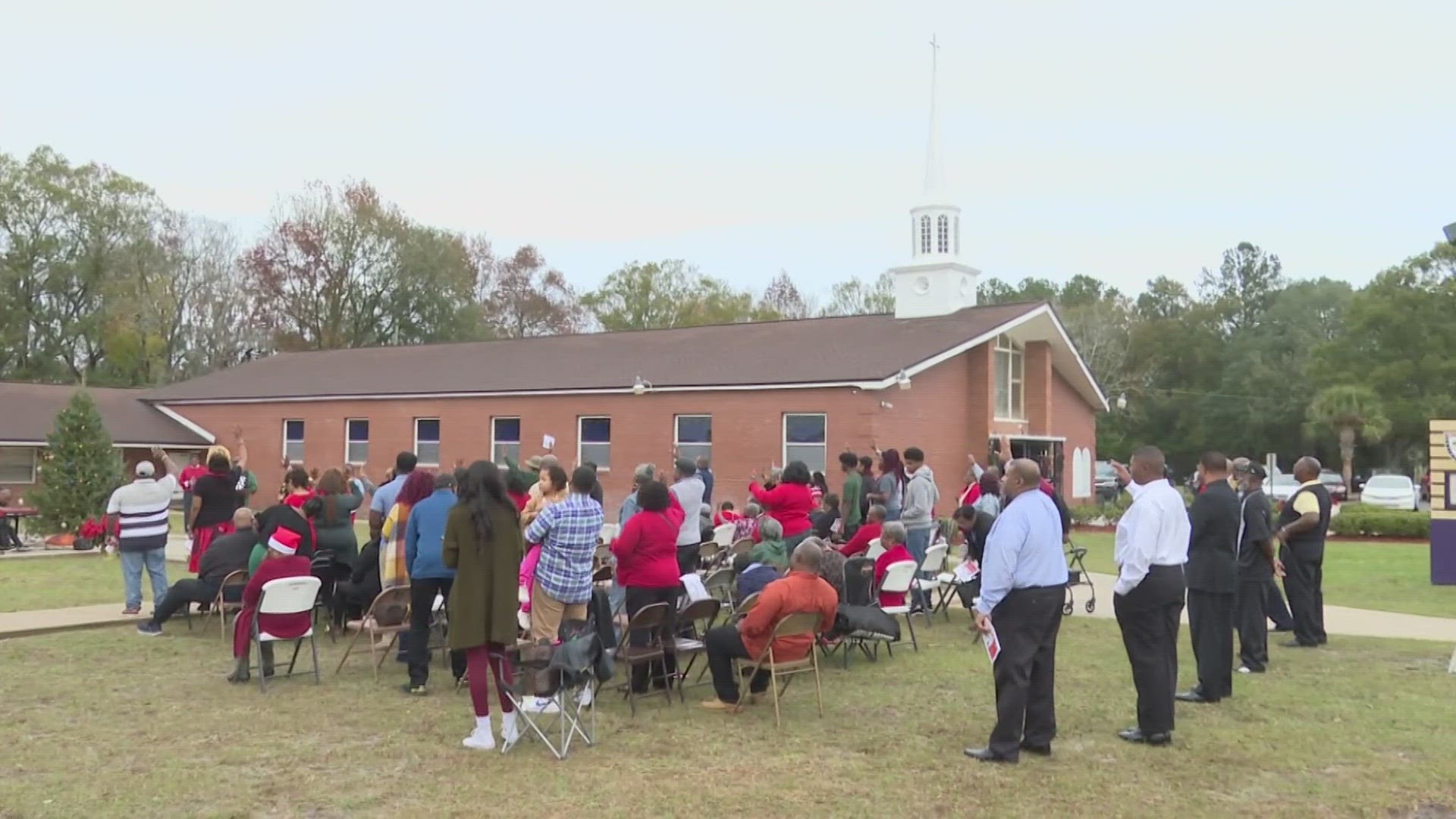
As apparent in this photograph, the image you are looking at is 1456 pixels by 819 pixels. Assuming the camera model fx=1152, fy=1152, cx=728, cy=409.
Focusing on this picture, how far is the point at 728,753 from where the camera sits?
6570 mm

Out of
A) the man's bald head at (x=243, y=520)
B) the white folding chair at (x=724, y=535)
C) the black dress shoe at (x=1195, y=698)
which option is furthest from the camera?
the white folding chair at (x=724, y=535)

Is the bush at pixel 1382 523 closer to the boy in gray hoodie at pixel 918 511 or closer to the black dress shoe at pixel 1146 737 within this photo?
the boy in gray hoodie at pixel 918 511

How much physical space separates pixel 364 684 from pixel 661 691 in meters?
2.22

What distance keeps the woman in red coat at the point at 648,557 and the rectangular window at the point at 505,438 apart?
66.0ft

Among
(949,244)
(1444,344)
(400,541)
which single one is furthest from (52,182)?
(1444,344)

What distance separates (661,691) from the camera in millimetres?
8039

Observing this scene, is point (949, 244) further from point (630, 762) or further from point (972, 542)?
point (630, 762)

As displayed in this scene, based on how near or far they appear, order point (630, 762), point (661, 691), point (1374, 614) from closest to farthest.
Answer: point (630, 762)
point (661, 691)
point (1374, 614)

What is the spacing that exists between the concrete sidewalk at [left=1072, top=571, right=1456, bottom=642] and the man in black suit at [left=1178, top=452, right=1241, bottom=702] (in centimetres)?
324

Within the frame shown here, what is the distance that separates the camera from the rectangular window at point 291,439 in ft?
105

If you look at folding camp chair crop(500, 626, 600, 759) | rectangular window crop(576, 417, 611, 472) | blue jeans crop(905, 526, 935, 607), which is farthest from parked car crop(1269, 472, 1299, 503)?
folding camp chair crop(500, 626, 600, 759)

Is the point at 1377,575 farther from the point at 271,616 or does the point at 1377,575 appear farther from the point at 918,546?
the point at 271,616

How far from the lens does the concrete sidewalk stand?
10992 mm

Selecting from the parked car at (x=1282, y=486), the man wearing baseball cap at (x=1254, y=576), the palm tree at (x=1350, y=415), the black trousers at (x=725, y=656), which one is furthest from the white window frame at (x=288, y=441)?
the palm tree at (x=1350, y=415)
